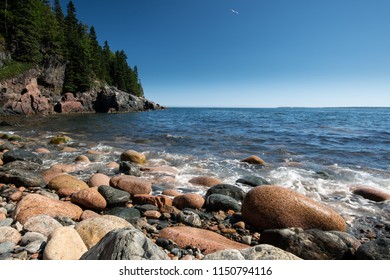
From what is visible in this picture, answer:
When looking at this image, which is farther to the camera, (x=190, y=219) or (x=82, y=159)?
(x=82, y=159)

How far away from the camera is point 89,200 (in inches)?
206

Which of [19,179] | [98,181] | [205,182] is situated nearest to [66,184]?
[98,181]

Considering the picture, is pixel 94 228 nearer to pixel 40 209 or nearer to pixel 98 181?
pixel 40 209

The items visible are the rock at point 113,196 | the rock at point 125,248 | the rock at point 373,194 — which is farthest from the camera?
the rock at point 373,194

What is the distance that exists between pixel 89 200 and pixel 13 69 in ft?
153

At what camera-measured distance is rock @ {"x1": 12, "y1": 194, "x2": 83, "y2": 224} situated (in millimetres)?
4062

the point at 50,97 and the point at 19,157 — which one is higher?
the point at 50,97

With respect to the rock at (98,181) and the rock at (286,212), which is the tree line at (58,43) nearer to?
the rock at (98,181)

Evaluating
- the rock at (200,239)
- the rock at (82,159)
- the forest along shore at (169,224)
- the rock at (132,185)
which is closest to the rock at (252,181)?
the forest along shore at (169,224)

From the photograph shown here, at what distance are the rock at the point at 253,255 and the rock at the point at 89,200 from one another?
11.6 feet

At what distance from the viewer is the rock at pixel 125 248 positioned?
238cm

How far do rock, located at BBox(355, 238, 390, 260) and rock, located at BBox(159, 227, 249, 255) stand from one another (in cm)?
183
